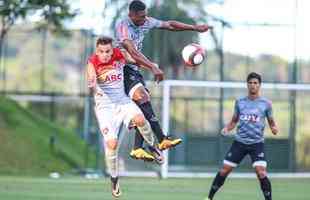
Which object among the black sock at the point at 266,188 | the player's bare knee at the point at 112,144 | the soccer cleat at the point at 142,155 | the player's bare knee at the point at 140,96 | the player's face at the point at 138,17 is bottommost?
the black sock at the point at 266,188

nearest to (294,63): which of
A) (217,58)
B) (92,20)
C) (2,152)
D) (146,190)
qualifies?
(217,58)

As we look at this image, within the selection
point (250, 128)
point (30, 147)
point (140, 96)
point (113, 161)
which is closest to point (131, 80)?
point (140, 96)

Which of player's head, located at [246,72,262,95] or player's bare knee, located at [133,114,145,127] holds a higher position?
player's head, located at [246,72,262,95]

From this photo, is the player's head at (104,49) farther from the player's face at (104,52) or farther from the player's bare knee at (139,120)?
the player's bare knee at (139,120)

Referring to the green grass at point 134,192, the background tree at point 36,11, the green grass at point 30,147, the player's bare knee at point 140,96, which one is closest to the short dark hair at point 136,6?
the player's bare knee at point 140,96

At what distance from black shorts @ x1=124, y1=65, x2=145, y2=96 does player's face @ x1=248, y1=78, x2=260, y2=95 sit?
2213mm

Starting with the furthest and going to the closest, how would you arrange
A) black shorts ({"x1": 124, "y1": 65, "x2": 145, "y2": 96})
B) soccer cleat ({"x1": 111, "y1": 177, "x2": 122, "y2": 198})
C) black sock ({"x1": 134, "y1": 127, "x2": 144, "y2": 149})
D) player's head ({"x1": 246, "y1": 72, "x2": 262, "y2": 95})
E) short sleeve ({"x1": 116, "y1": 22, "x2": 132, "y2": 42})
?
player's head ({"x1": 246, "y1": 72, "x2": 262, "y2": 95})
black shorts ({"x1": 124, "y1": 65, "x2": 145, "y2": 96})
black sock ({"x1": 134, "y1": 127, "x2": 144, "y2": 149})
soccer cleat ({"x1": 111, "y1": 177, "x2": 122, "y2": 198})
short sleeve ({"x1": 116, "y1": 22, "x2": 132, "y2": 42})

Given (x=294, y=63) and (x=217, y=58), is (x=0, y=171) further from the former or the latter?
(x=294, y=63)

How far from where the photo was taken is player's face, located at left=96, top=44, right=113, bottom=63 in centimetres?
1709

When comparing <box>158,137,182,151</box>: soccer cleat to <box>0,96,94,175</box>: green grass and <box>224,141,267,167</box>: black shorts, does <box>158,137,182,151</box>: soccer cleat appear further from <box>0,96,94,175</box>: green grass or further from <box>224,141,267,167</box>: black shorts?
<box>0,96,94,175</box>: green grass

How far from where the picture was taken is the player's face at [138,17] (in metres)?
17.1

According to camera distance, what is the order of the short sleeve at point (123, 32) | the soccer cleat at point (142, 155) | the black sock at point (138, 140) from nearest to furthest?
the soccer cleat at point (142, 155)
the short sleeve at point (123, 32)
the black sock at point (138, 140)

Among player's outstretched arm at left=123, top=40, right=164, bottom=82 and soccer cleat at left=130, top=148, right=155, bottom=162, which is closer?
player's outstretched arm at left=123, top=40, right=164, bottom=82

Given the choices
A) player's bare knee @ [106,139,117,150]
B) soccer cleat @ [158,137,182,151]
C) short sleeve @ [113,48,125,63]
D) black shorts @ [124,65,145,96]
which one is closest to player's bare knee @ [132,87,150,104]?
black shorts @ [124,65,145,96]
